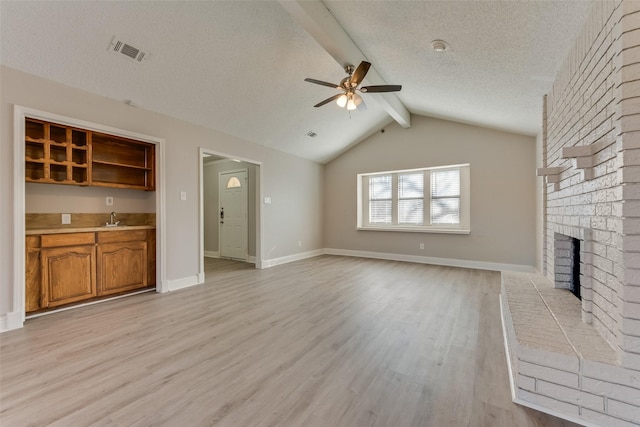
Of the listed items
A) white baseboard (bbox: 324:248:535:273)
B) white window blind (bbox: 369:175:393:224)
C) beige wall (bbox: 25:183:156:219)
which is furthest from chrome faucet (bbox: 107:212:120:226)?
white window blind (bbox: 369:175:393:224)

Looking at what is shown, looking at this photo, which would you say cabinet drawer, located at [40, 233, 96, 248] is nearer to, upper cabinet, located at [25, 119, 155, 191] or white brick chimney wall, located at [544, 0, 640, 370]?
upper cabinet, located at [25, 119, 155, 191]

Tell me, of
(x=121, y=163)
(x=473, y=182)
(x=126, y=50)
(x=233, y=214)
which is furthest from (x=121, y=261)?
(x=473, y=182)

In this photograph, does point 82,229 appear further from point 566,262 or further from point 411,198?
point 411,198

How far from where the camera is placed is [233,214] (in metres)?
6.61

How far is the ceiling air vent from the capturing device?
276 centimetres

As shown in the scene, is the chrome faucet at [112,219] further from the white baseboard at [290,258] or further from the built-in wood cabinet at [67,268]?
the white baseboard at [290,258]

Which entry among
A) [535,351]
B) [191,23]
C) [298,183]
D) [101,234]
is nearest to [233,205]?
[298,183]

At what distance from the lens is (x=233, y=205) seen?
6621 millimetres

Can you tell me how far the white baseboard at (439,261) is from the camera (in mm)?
5064

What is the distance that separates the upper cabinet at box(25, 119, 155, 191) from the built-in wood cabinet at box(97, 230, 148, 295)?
67 centimetres

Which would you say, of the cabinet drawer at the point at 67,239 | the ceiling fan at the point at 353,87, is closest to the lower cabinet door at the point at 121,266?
the cabinet drawer at the point at 67,239

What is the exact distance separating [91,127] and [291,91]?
2.59 meters

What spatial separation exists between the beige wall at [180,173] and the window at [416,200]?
1361mm

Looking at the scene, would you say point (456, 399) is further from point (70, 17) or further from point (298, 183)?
point (298, 183)
